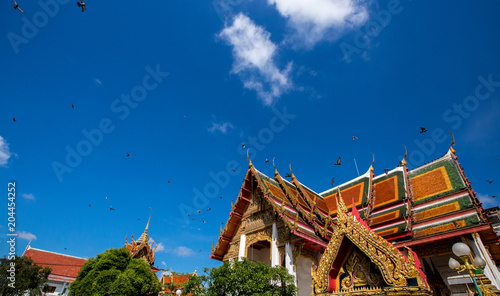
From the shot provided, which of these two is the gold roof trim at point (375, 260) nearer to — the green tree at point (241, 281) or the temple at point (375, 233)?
the temple at point (375, 233)

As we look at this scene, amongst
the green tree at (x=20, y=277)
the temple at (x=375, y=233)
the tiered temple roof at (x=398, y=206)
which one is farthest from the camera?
the green tree at (x=20, y=277)

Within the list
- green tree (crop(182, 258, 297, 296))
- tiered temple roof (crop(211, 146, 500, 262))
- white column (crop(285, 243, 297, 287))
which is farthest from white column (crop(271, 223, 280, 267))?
green tree (crop(182, 258, 297, 296))

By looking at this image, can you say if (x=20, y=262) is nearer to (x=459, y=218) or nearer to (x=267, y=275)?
(x=267, y=275)

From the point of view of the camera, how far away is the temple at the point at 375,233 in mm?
3385

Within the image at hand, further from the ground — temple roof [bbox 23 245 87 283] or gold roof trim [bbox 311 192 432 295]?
temple roof [bbox 23 245 87 283]

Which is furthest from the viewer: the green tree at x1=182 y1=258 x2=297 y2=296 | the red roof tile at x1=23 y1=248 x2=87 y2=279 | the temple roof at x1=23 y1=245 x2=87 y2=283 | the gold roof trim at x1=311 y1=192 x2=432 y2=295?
the red roof tile at x1=23 y1=248 x2=87 y2=279

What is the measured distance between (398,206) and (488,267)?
13.8 feet

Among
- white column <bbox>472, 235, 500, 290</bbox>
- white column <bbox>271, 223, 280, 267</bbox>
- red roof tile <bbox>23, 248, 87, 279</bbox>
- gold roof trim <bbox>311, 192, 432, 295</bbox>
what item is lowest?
gold roof trim <bbox>311, 192, 432, 295</bbox>

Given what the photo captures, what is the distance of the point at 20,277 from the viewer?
615 inches

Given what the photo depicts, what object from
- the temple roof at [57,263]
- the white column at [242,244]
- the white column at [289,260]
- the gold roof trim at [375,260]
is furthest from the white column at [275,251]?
the temple roof at [57,263]

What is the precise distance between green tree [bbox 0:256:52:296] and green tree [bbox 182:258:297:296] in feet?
46.2

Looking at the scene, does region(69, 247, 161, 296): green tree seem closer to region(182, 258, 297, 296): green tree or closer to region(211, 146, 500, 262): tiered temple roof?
region(211, 146, 500, 262): tiered temple roof

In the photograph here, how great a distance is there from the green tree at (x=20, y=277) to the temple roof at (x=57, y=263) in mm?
6838

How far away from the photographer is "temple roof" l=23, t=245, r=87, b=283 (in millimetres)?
22844
